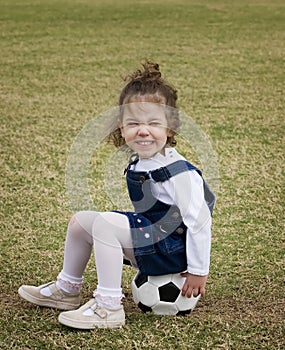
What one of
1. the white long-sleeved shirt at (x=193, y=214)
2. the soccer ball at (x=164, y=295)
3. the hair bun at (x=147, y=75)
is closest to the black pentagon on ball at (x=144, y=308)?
the soccer ball at (x=164, y=295)

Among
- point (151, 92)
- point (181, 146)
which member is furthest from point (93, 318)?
point (181, 146)

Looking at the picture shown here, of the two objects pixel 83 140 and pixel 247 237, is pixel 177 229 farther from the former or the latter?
pixel 83 140

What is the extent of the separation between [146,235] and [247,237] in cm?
98

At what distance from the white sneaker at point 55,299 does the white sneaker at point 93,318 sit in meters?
0.17

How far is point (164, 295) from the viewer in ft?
7.74

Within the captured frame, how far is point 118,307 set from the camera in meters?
2.29

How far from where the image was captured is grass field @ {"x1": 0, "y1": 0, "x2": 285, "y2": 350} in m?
2.32

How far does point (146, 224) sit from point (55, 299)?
0.43 meters

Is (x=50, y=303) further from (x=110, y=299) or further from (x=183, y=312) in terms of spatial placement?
(x=183, y=312)

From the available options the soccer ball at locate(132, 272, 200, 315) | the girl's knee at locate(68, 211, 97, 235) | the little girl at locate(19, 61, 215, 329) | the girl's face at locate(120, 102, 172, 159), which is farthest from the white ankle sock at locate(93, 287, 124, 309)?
the girl's face at locate(120, 102, 172, 159)

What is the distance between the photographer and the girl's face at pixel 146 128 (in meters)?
2.37

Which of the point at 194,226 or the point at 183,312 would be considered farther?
the point at 183,312

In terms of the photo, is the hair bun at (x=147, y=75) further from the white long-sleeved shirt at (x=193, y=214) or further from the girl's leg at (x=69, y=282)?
the girl's leg at (x=69, y=282)

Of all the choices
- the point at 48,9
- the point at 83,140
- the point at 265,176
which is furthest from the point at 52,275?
the point at 48,9
